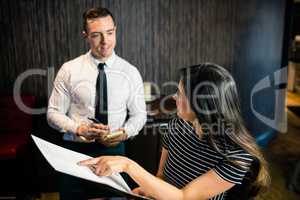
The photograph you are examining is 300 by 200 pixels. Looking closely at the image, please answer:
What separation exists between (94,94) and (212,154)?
1.09 metres

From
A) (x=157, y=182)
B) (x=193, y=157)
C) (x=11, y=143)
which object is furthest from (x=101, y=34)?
(x=11, y=143)

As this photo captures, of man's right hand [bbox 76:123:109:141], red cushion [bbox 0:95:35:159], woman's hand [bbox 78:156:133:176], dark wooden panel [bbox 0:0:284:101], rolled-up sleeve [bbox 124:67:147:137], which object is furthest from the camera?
dark wooden panel [bbox 0:0:284:101]

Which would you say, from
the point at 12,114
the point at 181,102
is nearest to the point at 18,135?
the point at 12,114

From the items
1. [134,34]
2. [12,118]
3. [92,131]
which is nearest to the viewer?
[92,131]

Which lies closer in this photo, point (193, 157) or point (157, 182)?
point (157, 182)

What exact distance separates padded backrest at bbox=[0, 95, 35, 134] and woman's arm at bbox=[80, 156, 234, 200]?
2153mm

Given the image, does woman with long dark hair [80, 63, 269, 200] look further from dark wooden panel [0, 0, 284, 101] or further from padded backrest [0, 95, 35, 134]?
dark wooden panel [0, 0, 284, 101]

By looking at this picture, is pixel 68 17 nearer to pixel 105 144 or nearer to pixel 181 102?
pixel 105 144

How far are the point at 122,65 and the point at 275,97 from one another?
2810 millimetres

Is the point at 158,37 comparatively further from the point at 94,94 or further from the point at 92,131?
the point at 92,131

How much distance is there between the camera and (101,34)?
6.77 feet

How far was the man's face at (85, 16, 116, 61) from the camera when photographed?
81.4 inches

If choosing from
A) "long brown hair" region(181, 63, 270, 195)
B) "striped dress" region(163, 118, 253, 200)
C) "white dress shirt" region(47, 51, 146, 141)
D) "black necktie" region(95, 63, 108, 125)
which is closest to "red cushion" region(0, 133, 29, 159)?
"white dress shirt" region(47, 51, 146, 141)

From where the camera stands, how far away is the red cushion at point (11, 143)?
2.80m
